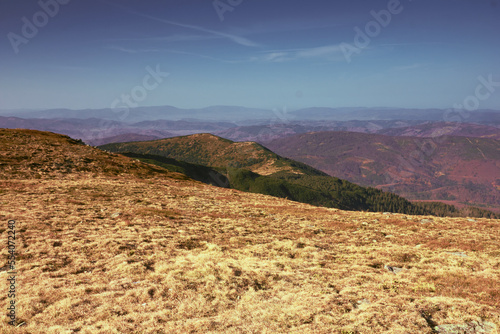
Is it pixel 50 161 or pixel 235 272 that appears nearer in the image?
pixel 235 272

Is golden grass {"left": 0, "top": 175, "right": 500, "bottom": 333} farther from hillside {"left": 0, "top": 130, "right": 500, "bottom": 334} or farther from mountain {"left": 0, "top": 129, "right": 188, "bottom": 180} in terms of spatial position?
mountain {"left": 0, "top": 129, "right": 188, "bottom": 180}

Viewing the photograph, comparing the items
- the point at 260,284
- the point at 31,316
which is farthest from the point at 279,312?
the point at 31,316

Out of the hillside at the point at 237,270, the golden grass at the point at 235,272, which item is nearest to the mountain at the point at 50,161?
the hillside at the point at 237,270

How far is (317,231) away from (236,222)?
1021 centimetres

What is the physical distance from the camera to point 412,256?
856 inches

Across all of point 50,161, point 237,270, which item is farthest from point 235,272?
point 50,161

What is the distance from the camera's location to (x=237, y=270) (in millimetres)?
A: 17938

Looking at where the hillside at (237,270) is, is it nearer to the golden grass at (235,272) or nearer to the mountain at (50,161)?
the golden grass at (235,272)

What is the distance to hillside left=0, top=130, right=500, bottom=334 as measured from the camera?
38.7 feet

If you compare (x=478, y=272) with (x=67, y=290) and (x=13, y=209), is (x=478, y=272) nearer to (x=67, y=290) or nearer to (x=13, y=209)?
(x=67, y=290)

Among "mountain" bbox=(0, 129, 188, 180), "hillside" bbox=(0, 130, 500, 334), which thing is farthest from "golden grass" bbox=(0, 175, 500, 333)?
"mountain" bbox=(0, 129, 188, 180)

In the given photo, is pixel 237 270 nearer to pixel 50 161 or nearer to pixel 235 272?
pixel 235 272

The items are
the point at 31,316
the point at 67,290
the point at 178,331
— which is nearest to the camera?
the point at 178,331

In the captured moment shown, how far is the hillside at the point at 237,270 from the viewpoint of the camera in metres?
11.8
